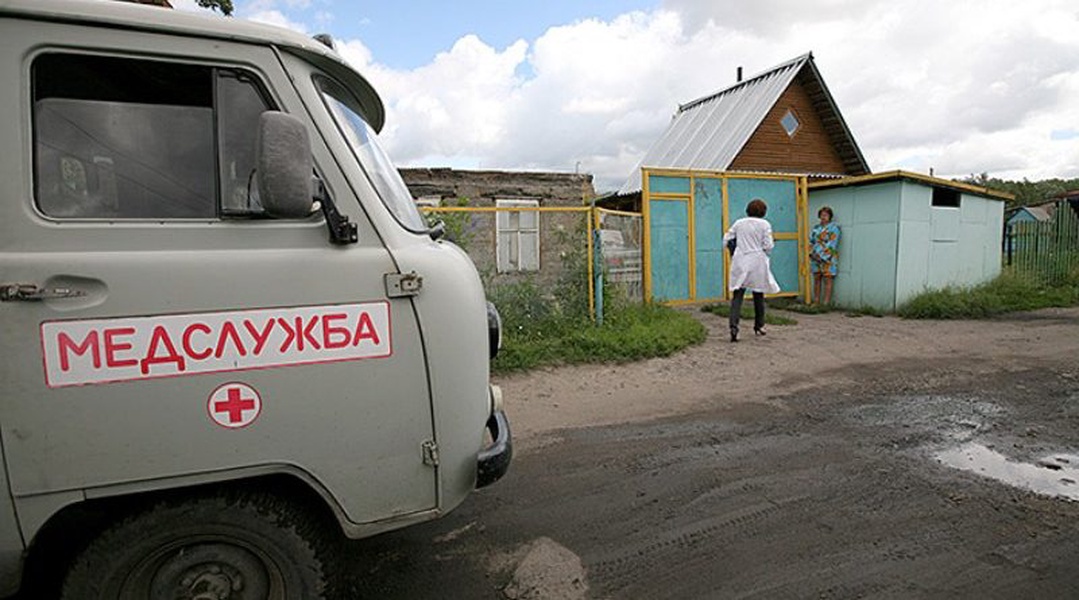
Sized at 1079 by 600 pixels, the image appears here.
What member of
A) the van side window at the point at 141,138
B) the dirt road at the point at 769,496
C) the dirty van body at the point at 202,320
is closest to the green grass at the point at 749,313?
the dirt road at the point at 769,496

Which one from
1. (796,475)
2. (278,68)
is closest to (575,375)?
(796,475)

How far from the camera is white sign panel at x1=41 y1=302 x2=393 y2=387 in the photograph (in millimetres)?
1632

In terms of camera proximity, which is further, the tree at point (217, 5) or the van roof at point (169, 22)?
the tree at point (217, 5)

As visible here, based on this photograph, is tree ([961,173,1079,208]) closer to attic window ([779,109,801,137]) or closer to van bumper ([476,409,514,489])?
attic window ([779,109,801,137])

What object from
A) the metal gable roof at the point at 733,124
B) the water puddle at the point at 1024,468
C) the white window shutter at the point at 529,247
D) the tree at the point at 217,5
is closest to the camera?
the water puddle at the point at 1024,468

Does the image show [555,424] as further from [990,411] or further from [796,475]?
[990,411]

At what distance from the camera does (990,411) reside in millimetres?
4637

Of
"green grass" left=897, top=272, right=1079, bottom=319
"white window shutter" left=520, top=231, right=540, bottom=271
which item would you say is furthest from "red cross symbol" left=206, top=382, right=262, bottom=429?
"green grass" left=897, top=272, right=1079, bottom=319

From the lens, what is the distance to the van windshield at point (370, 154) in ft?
6.72

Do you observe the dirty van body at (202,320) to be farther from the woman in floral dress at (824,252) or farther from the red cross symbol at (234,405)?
the woman in floral dress at (824,252)

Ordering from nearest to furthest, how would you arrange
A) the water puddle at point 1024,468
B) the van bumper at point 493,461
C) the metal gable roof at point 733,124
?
the van bumper at point 493,461, the water puddle at point 1024,468, the metal gable roof at point 733,124

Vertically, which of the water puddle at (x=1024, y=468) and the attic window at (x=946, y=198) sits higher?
the attic window at (x=946, y=198)

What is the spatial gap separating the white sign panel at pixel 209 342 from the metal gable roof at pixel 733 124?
15.8 m

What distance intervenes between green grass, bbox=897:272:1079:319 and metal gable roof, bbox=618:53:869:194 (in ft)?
24.7
